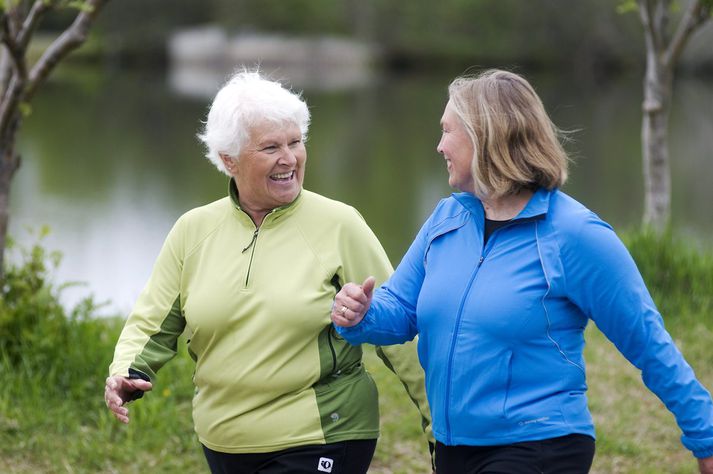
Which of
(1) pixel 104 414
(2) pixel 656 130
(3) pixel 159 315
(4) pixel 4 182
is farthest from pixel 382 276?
(2) pixel 656 130

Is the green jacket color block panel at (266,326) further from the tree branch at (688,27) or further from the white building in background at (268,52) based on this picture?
the white building in background at (268,52)

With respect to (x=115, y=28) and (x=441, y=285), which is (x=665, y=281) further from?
(x=115, y=28)

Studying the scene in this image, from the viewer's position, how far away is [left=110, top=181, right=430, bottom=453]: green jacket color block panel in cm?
296

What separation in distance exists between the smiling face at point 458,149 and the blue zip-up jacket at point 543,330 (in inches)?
6.7

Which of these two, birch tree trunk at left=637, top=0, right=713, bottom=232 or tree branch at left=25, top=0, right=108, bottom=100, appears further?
birch tree trunk at left=637, top=0, right=713, bottom=232

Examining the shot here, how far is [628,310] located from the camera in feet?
8.55

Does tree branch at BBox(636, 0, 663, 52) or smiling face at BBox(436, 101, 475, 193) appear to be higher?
tree branch at BBox(636, 0, 663, 52)

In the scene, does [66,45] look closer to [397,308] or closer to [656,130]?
[397,308]

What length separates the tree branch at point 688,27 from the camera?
22.2 feet

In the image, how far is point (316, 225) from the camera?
10.0 ft

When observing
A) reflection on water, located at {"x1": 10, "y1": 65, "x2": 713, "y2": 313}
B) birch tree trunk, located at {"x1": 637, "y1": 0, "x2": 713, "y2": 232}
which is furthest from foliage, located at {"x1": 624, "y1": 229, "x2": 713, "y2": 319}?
reflection on water, located at {"x1": 10, "y1": 65, "x2": 713, "y2": 313}

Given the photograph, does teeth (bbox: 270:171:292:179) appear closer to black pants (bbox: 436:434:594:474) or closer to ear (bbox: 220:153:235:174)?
ear (bbox: 220:153:235:174)

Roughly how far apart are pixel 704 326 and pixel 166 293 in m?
4.29

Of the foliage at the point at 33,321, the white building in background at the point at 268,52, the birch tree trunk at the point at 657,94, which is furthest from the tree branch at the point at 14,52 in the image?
the white building in background at the point at 268,52
